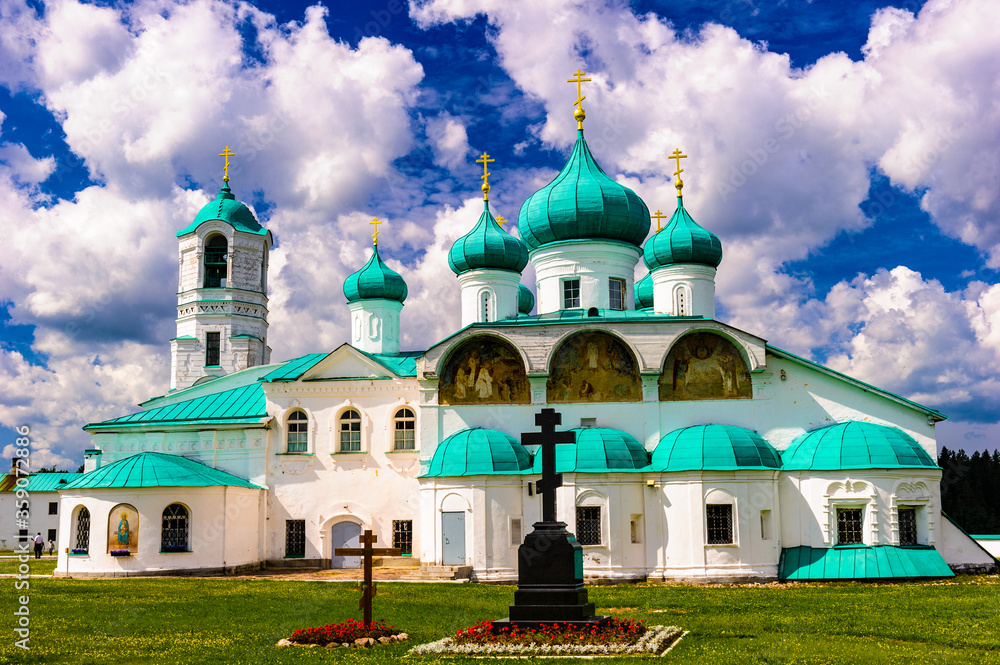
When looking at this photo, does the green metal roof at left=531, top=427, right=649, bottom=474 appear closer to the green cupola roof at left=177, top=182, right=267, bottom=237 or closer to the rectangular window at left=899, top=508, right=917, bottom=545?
the rectangular window at left=899, top=508, right=917, bottom=545

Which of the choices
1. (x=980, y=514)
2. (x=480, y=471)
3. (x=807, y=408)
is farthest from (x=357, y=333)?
(x=980, y=514)

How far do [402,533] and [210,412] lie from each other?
281 inches

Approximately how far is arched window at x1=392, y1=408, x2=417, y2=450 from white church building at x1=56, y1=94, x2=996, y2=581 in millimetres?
65

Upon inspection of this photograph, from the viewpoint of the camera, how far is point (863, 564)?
855 inches

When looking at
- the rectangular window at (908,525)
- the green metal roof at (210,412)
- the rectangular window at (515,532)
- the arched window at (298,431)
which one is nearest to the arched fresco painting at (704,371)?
the rectangular window at (908,525)

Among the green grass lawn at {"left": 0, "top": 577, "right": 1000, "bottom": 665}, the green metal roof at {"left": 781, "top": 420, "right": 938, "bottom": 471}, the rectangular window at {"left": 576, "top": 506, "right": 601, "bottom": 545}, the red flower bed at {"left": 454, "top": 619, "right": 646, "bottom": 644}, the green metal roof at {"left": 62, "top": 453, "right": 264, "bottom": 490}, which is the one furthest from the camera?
the green metal roof at {"left": 62, "top": 453, "right": 264, "bottom": 490}

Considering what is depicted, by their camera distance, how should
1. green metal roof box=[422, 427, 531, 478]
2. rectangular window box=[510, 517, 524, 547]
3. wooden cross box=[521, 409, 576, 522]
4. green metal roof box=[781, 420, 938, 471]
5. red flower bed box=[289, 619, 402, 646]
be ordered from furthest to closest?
green metal roof box=[422, 427, 531, 478] < rectangular window box=[510, 517, 524, 547] < green metal roof box=[781, 420, 938, 471] < wooden cross box=[521, 409, 576, 522] < red flower bed box=[289, 619, 402, 646]

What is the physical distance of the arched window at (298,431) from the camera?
27.6 m

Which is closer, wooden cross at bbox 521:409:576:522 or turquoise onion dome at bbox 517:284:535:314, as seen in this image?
wooden cross at bbox 521:409:576:522

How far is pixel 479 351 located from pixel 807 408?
28.5 feet

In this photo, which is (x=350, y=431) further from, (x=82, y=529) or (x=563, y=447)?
(x=82, y=529)

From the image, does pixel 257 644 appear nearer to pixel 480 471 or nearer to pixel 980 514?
pixel 480 471

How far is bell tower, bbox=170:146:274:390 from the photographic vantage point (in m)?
33.0

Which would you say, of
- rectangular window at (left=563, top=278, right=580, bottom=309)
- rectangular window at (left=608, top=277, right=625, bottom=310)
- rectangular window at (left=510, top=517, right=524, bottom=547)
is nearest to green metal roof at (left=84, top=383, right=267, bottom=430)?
rectangular window at (left=510, top=517, right=524, bottom=547)
